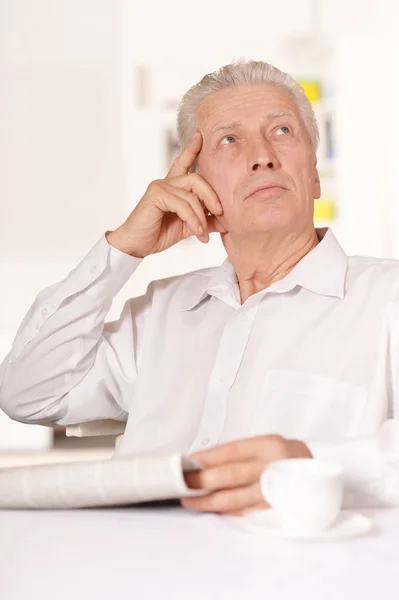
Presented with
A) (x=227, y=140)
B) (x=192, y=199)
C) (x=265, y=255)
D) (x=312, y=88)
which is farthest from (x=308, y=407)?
(x=312, y=88)

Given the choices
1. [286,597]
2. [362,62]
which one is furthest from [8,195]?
[286,597]

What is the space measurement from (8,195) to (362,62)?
6.51ft

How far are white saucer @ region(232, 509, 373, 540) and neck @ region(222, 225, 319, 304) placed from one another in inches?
29.2

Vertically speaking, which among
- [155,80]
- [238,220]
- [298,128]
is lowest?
[238,220]

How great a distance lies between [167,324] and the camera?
169 centimetres

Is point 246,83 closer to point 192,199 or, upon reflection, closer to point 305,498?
point 192,199

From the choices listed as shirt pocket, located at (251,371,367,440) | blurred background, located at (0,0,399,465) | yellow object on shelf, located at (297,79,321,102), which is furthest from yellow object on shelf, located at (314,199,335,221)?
shirt pocket, located at (251,371,367,440)

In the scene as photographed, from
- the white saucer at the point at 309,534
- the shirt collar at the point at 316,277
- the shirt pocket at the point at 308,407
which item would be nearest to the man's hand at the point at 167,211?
the shirt collar at the point at 316,277

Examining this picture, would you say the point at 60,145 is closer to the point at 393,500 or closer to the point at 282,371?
the point at 282,371

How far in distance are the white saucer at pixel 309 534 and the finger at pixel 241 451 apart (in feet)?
0.25

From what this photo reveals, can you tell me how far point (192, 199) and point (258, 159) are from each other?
148 mm

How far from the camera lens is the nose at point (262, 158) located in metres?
1.59

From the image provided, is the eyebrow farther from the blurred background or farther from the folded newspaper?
the blurred background

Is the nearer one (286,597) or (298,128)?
(286,597)
